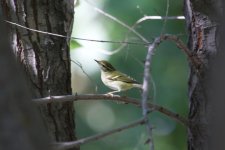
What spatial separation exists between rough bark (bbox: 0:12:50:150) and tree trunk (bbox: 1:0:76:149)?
49.8 inches

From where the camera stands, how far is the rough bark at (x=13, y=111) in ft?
3.60

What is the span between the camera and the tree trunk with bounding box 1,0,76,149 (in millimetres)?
2396

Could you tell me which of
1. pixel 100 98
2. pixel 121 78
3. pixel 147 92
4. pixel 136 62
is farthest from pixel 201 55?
pixel 136 62

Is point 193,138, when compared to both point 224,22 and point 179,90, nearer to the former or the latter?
point 224,22

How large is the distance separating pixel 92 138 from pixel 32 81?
99cm

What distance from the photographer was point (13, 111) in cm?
111

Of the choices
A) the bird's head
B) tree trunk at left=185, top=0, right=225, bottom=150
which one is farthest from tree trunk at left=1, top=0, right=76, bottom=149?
the bird's head

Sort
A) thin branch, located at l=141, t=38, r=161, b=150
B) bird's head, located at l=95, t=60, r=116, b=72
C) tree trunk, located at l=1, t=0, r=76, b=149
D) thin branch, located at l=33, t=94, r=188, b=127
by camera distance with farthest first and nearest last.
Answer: bird's head, located at l=95, t=60, r=116, b=72 < tree trunk, located at l=1, t=0, r=76, b=149 < thin branch, located at l=33, t=94, r=188, b=127 < thin branch, located at l=141, t=38, r=161, b=150

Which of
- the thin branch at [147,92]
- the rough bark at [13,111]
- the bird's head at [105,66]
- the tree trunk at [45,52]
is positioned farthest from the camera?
the bird's head at [105,66]

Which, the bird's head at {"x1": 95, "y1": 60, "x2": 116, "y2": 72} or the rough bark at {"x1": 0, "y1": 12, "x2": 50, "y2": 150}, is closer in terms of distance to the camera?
the rough bark at {"x1": 0, "y1": 12, "x2": 50, "y2": 150}

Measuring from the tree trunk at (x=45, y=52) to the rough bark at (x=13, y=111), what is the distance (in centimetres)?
127

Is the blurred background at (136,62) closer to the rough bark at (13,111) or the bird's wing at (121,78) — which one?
the bird's wing at (121,78)

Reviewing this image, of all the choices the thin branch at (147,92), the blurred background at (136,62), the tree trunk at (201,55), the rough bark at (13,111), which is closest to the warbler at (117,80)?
the tree trunk at (201,55)

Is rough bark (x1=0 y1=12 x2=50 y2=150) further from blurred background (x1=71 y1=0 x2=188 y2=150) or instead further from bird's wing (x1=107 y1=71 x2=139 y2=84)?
blurred background (x1=71 y1=0 x2=188 y2=150)
